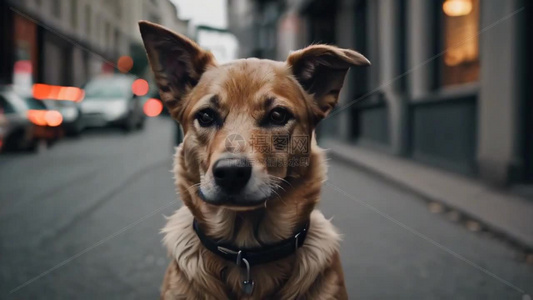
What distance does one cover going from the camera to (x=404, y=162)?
4.42 meters

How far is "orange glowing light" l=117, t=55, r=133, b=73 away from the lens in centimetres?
148

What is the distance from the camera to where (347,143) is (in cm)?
375

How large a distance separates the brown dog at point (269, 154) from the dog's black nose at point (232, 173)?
0.53 ft

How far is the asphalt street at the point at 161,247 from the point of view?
284cm

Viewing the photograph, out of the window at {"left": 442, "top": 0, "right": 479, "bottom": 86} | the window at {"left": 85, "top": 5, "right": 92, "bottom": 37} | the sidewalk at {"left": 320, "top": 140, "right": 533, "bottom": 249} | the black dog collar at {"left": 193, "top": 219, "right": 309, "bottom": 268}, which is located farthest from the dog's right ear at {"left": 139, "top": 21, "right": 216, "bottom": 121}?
the sidewalk at {"left": 320, "top": 140, "right": 533, "bottom": 249}

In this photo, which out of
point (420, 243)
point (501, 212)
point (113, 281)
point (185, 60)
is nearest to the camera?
point (185, 60)

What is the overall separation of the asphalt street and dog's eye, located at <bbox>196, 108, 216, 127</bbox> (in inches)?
10.5

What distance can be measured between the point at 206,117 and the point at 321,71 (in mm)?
459

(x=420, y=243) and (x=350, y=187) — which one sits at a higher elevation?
(x=350, y=187)

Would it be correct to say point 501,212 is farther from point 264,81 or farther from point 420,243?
point 264,81

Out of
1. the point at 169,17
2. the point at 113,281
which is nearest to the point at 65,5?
the point at 169,17

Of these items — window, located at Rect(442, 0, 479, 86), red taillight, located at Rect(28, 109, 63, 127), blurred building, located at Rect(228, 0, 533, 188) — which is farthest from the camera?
red taillight, located at Rect(28, 109, 63, 127)

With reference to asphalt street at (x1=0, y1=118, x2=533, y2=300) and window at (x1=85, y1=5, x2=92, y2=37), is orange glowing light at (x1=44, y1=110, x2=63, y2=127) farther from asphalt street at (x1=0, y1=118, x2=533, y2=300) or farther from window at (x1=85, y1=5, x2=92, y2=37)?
window at (x1=85, y1=5, x2=92, y2=37)

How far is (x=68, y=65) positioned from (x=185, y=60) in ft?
3.29
